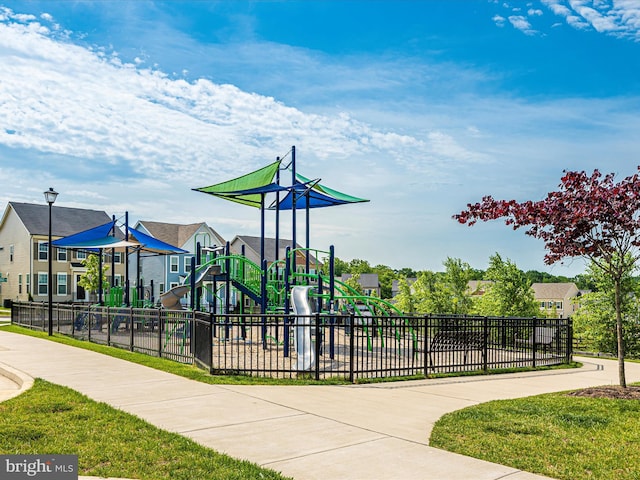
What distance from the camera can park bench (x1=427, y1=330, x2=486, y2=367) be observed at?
13.3 m

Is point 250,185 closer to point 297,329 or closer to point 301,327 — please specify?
point 301,327

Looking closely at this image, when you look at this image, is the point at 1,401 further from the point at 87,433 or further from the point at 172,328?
the point at 172,328

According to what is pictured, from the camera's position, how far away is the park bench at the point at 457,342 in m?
13.3

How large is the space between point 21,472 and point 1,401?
396cm

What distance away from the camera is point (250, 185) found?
66.7ft

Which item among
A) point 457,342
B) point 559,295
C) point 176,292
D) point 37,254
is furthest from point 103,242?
point 559,295

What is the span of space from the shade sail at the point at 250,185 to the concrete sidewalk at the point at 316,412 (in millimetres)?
7731

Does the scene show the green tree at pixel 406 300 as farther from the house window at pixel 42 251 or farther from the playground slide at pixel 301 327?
the house window at pixel 42 251

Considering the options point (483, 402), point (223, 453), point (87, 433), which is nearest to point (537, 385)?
point (483, 402)

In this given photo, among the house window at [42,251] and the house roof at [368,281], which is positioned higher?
the house window at [42,251]

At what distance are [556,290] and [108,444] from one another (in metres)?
92.2

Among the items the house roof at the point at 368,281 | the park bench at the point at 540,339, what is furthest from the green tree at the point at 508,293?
the house roof at the point at 368,281

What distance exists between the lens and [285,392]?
10.1m

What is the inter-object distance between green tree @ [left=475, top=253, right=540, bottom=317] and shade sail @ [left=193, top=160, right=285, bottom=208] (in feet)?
65.5
